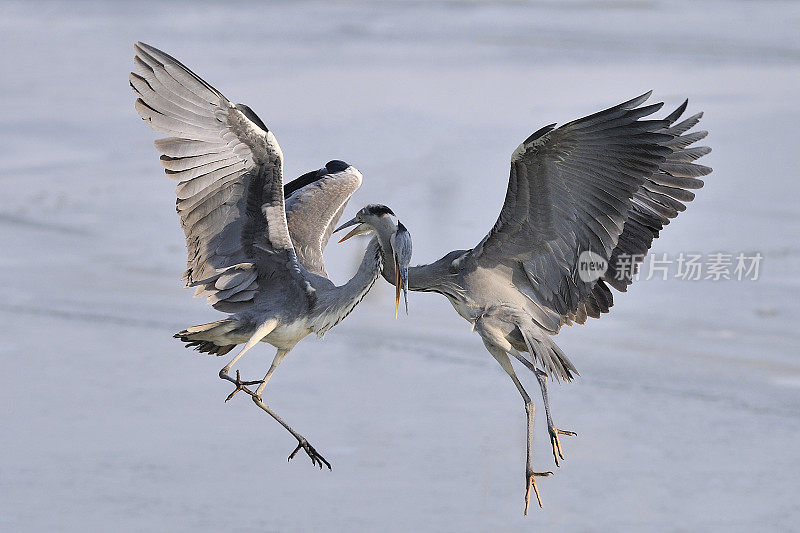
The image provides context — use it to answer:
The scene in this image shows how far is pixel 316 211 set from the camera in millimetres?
7469

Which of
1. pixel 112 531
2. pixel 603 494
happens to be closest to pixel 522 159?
pixel 603 494

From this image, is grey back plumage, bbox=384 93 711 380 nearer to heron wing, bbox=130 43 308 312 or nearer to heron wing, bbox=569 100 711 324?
heron wing, bbox=569 100 711 324

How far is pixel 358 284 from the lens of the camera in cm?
653

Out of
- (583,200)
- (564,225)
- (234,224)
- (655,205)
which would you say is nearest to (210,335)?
(234,224)

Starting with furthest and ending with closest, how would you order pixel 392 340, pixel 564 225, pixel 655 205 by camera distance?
1. pixel 392 340
2. pixel 655 205
3. pixel 564 225

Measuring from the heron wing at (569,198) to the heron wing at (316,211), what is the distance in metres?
1.01

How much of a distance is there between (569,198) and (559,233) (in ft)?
0.73

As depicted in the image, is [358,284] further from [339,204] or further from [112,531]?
[112,531]

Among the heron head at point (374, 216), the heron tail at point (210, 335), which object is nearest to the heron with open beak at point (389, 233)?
the heron head at point (374, 216)

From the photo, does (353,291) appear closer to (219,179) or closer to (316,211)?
(219,179)

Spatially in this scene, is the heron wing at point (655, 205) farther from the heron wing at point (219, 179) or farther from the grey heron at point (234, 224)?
the heron wing at point (219, 179)

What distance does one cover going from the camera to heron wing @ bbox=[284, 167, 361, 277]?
725 centimetres

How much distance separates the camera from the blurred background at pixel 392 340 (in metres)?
6.95

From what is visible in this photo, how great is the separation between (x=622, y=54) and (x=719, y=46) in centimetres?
125
